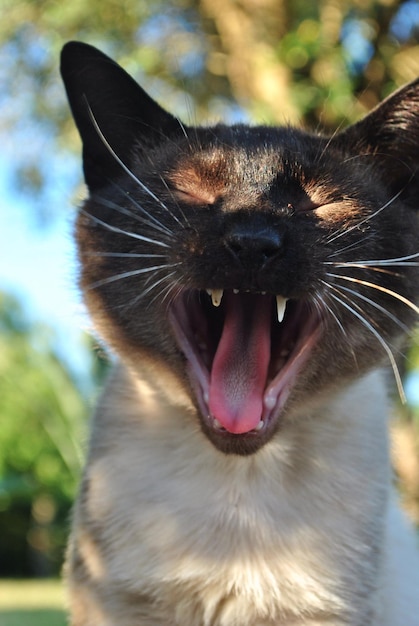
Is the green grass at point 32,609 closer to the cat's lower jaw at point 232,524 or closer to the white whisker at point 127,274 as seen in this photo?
the cat's lower jaw at point 232,524

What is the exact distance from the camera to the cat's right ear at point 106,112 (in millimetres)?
2039

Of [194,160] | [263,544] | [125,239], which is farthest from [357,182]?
[263,544]

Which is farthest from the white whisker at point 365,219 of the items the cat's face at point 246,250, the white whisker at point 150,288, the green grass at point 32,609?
the green grass at point 32,609

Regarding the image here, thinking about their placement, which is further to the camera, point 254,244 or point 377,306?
point 377,306

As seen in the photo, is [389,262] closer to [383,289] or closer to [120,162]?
[383,289]

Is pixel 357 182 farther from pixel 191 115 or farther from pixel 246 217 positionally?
pixel 191 115

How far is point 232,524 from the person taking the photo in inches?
73.2

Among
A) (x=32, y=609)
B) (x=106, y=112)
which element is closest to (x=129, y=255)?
(x=106, y=112)

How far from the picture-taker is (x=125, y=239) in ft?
6.20

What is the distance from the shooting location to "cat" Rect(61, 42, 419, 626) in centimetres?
171

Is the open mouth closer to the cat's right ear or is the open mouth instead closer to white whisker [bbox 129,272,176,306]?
white whisker [bbox 129,272,176,306]

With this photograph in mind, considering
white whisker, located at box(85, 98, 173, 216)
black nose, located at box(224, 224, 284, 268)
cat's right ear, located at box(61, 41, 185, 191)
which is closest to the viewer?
black nose, located at box(224, 224, 284, 268)

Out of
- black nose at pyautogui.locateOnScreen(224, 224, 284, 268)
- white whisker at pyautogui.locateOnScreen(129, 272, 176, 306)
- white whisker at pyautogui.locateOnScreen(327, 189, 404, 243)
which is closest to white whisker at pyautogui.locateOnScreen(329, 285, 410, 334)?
white whisker at pyautogui.locateOnScreen(327, 189, 404, 243)

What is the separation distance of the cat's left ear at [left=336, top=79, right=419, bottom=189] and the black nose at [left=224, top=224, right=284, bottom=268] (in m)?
0.60
